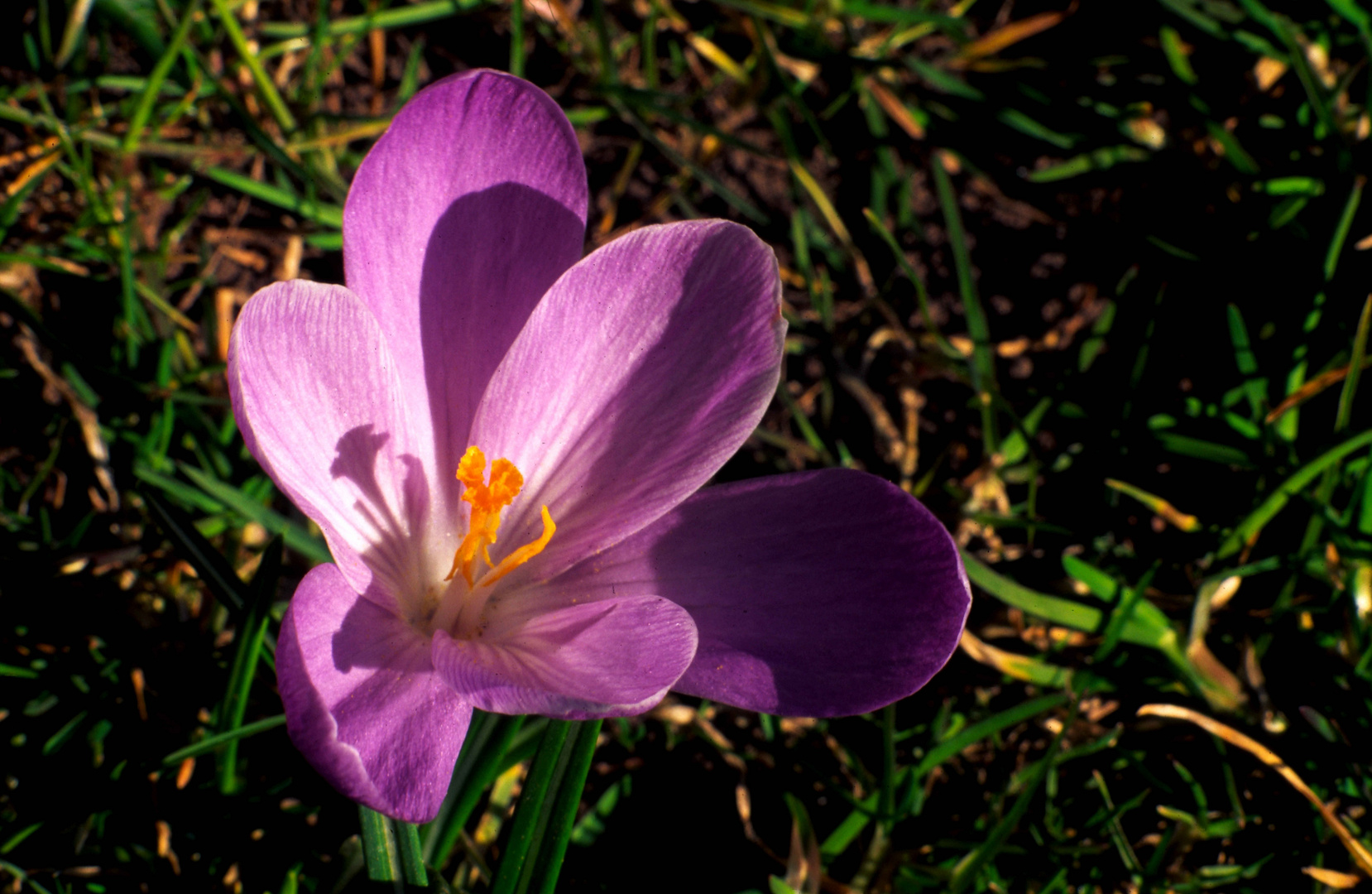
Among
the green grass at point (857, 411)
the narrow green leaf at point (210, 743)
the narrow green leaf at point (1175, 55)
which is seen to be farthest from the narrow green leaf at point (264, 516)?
the narrow green leaf at point (1175, 55)

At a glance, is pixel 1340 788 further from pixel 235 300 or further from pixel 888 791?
pixel 235 300

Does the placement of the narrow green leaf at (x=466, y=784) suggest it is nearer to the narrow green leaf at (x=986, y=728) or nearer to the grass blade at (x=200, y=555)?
the grass blade at (x=200, y=555)

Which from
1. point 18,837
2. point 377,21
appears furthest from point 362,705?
point 377,21

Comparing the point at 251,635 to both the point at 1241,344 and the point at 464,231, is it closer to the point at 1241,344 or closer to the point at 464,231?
the point at 464,231

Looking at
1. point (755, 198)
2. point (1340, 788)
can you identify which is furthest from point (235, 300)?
point (1340, 788)

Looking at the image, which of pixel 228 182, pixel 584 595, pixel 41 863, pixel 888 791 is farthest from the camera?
pixel 228 182
